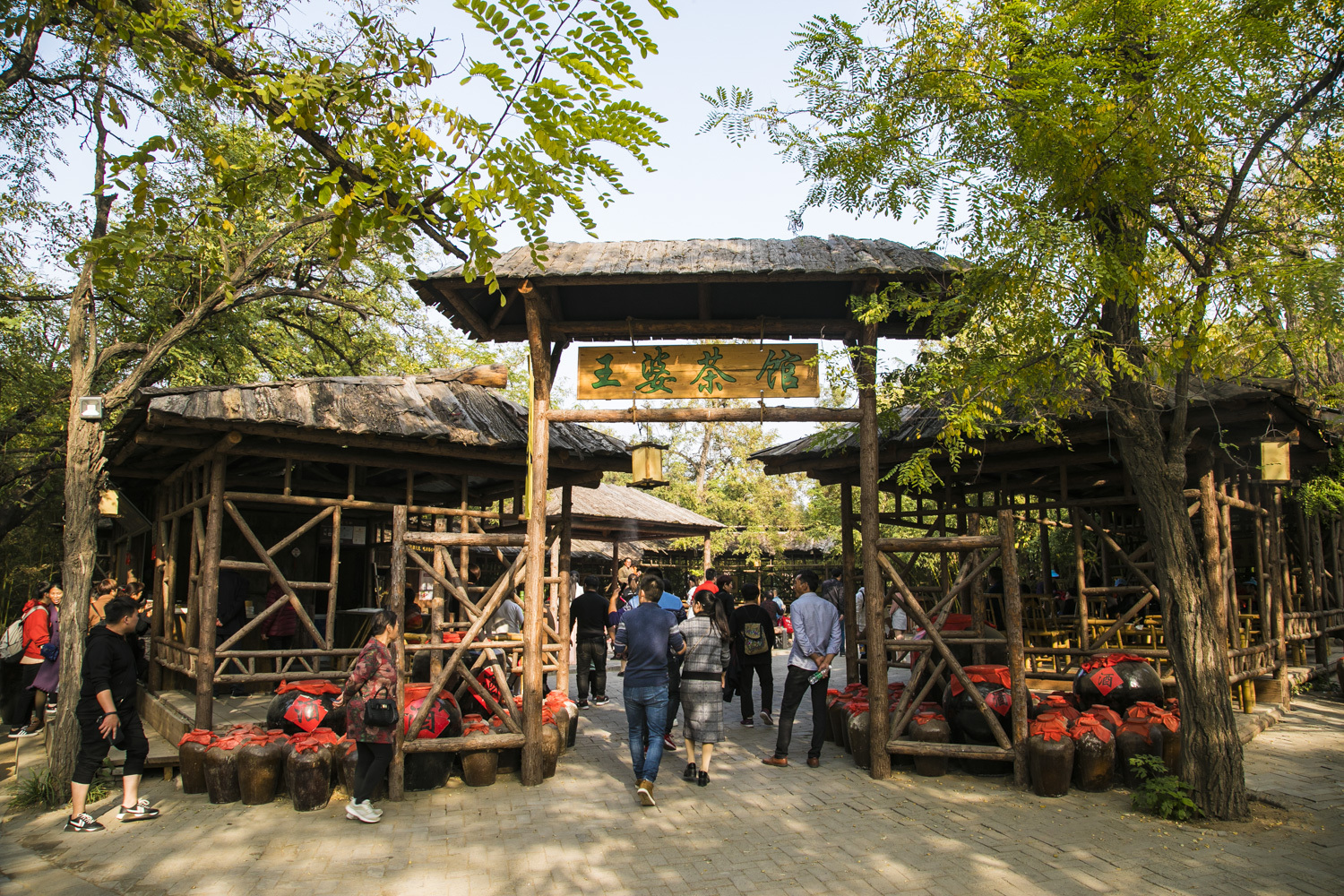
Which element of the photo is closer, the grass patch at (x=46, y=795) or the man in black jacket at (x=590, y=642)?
the grass patch at (x=46, y=795)

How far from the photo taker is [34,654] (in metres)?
9.77

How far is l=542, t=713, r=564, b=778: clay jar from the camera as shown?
714cm

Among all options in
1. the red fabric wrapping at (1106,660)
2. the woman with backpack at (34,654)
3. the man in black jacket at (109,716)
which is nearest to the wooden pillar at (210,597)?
the man in black jacket at (109,716)

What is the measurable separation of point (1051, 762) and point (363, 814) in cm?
524

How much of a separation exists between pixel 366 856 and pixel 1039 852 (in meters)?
4.34

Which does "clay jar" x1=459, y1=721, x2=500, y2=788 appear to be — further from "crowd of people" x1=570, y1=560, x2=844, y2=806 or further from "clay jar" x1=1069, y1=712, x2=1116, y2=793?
"clay jar" x1=1069, y1=712, x2=1116, y2=793

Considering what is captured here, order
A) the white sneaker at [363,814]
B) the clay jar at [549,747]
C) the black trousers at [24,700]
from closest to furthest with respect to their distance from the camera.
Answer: the white sneaker at [363,814] → the clay jar at [549,747] → the black trousers at [24,700]

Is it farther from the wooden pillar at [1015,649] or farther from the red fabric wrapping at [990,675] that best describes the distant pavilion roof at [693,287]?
the red fabric wrapping at [990,675]

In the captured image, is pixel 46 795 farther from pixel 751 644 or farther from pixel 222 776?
pixel 751 644

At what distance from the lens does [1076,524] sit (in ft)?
32.8

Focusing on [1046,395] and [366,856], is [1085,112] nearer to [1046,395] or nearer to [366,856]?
[1046,395]

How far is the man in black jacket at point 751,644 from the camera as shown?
9055 mm

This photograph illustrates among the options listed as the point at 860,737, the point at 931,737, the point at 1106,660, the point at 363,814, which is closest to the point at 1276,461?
the point at 1106,660

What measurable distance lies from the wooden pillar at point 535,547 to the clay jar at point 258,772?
1942mm
